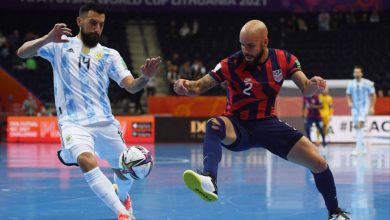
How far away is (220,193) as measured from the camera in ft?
33.8

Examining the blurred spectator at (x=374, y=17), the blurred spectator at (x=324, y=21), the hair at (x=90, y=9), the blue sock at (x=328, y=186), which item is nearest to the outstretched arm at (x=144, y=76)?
the hair at (x=90, y=9)

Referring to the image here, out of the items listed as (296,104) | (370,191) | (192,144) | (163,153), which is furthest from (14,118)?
(370,191)

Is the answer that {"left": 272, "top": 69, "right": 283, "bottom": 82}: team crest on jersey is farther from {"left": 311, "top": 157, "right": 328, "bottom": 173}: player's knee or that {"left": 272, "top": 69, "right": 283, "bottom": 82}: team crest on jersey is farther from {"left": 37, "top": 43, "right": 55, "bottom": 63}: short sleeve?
{"left": 37, "top": 43, "right": 55, "bottom": 63}: short sleeve

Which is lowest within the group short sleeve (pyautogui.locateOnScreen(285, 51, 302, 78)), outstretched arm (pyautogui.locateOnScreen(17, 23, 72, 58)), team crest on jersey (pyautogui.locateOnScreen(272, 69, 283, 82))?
team crest on jersey (pyautogui.locateOnScreen(272, 69, 283, 82))

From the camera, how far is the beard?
24.2 ft

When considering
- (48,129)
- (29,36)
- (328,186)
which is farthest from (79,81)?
(29,36)

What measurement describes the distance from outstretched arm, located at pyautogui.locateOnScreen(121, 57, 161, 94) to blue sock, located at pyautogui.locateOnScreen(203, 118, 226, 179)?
0.89 m

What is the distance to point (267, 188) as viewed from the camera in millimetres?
10992

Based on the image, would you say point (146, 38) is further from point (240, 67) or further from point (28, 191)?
point (240, 67)

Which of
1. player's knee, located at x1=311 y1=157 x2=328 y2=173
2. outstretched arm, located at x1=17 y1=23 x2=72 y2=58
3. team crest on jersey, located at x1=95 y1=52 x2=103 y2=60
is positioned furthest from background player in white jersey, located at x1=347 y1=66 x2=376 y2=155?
outstretched arm, located at x1=17 y1=23 x2=72 y2=58

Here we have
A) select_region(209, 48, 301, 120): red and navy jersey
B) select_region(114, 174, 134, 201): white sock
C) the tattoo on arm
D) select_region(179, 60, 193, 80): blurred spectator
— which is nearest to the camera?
select_region(209, 48, 301, 120): red and navy jersey

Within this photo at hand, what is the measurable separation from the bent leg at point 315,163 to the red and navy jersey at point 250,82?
0.45m

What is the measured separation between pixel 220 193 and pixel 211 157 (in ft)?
12.6

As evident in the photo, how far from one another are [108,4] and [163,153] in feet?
47.4
